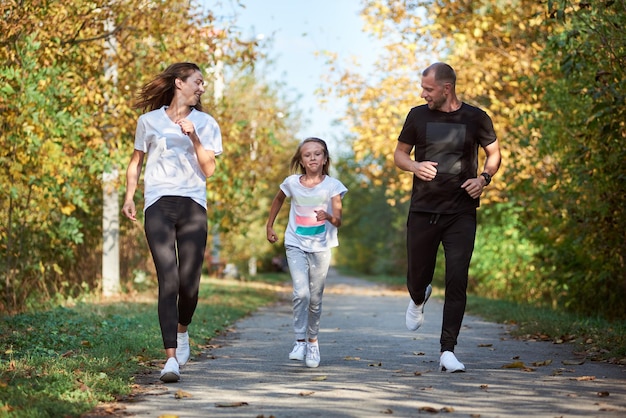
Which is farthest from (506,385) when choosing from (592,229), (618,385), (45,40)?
(45,40)

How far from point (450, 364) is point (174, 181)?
2346mm

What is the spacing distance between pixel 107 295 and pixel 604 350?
967 cm

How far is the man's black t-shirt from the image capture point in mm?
7227

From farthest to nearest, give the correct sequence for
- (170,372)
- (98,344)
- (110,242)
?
(110,242)
(98,344)
(170,372)

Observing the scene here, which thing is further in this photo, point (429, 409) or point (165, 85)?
point (165, 85)

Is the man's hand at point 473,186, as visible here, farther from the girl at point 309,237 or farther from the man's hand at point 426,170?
the girl at point 309,237

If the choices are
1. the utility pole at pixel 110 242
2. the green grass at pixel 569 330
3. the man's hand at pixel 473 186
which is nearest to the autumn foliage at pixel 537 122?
the green grass at pixel 569 330

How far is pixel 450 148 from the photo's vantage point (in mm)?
7227

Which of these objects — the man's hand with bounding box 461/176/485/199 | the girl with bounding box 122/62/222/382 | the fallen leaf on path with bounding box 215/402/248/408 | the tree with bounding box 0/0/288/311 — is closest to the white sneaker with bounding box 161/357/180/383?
Result: the girl with bounding box 122/62/222/382

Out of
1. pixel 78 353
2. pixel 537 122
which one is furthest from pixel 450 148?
pixel 537 122

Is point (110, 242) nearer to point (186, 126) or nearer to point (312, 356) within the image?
point (312, 356)

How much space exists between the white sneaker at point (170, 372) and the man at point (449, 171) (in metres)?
1.92

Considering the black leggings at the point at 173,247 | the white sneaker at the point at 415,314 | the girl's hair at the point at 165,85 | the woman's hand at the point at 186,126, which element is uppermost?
the girl's hair at the point at 165,85

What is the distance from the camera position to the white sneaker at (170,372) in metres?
6.53
